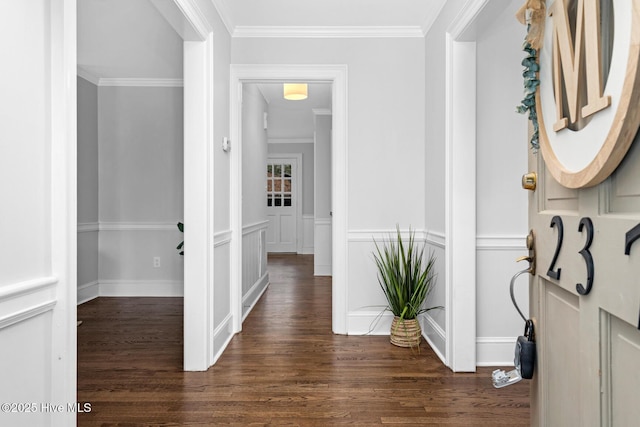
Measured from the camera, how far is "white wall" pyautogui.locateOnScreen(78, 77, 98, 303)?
4.25 meters

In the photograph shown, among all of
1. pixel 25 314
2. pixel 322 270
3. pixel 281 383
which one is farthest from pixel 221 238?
pixel 322 270

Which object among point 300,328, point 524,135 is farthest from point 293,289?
point 524,135

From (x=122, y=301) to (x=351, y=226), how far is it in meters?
2.65

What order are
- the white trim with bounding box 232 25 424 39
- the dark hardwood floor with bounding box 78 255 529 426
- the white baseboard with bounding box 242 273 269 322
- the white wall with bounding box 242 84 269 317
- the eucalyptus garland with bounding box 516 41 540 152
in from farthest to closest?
the white wall with bounding box 242 84 269 317 → the white baseboard with bounding box 242 273 269 322 → the white trim with bounding box 232 25 424 39 → the dark hardwood floor with bounding box 78 255 529 426 → the eucalyptus garland with bounding box 516 41 540 152

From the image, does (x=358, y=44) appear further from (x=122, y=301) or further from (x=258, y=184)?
(x=122, y=301)

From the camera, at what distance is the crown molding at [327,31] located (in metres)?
3.21

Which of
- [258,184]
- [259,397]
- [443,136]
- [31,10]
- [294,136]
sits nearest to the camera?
[31,10]

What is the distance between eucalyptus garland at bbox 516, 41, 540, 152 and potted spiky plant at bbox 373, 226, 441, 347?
174cm

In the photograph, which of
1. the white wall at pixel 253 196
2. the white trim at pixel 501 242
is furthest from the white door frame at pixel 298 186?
the white trim at pixel 501 242

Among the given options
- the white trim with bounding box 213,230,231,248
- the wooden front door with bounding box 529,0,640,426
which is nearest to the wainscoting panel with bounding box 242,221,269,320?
the white trim with bounding box 213,230,231,248

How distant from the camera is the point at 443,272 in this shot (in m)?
2.75

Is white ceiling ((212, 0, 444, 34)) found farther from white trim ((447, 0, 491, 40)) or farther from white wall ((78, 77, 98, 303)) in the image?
white wall ((78, 77, 98, 303))

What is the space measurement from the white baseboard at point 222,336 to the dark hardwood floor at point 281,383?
0.06m

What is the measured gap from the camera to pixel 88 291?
437 centimetres
